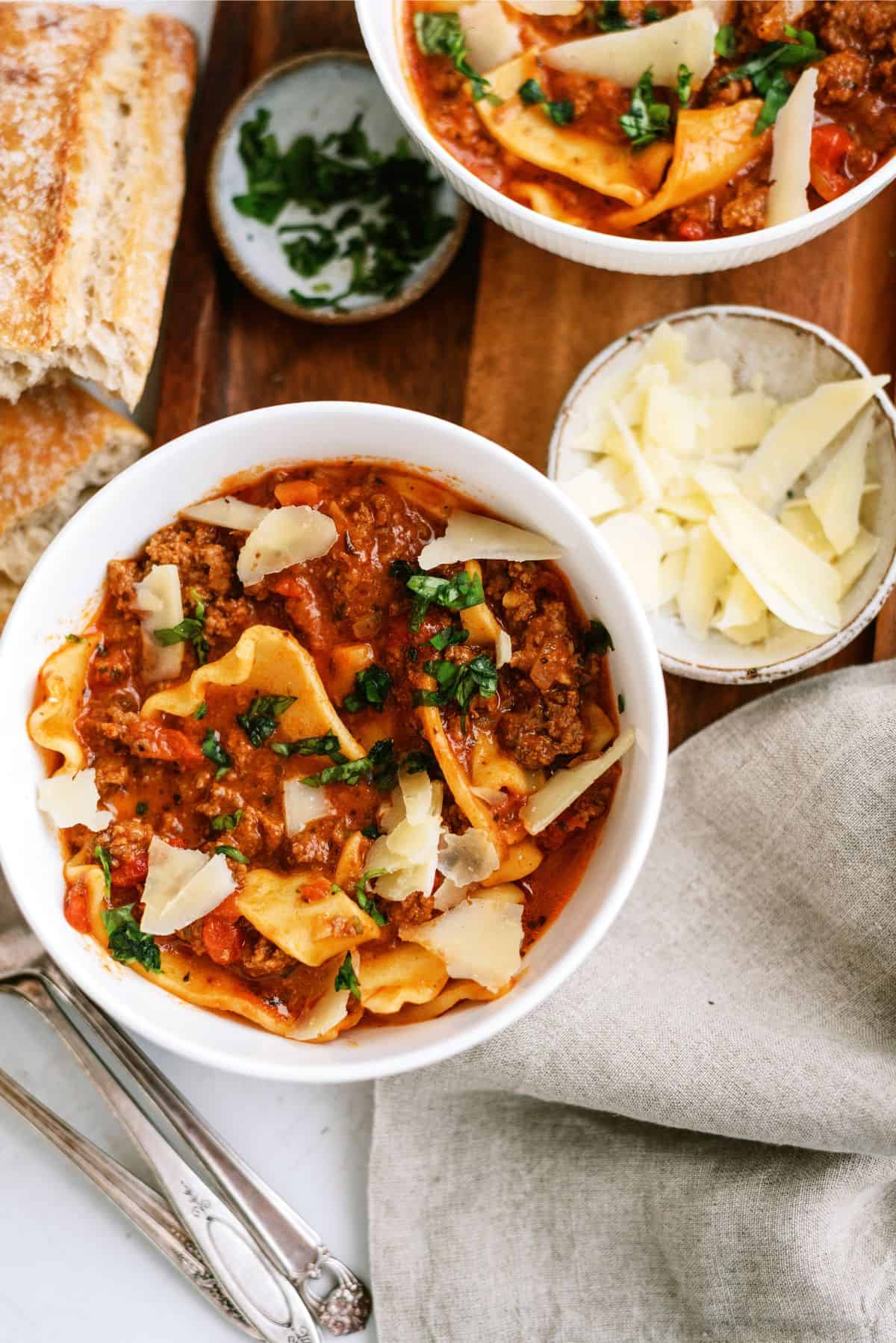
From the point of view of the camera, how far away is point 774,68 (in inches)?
154

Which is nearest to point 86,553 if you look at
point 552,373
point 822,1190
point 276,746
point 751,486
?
point 276,746

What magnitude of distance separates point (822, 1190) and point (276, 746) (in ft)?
7.58

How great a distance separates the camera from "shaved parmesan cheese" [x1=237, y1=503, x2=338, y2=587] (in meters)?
3.44

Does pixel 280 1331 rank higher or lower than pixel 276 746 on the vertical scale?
lower

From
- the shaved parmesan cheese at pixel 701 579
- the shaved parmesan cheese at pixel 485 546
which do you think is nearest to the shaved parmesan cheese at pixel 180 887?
the shaved parmesan cheese at pixel 485 546

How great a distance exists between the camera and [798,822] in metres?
4.18

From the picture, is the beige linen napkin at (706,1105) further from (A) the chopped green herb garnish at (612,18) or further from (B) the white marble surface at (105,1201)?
(A) the chopped green herb garnish at (612,18)

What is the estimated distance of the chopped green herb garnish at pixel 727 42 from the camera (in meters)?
3.91

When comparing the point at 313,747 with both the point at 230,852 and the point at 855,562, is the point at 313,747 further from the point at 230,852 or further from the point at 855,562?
the point at 855,562

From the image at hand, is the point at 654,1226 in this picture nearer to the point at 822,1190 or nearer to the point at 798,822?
the point at 822,1190

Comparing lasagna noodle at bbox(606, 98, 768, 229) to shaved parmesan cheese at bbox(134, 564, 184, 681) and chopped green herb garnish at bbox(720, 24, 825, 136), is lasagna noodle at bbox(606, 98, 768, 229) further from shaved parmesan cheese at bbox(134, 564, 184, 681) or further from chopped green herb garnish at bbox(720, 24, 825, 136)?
shaved parmesan cheese at bbox(134, 564, 184, 681)

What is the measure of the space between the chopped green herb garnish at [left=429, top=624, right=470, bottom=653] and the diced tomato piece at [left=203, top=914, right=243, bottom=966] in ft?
3.12

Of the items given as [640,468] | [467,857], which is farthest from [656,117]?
[467,857]

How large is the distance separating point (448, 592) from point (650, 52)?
6.12 ft
